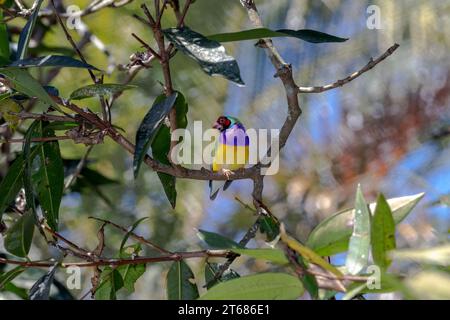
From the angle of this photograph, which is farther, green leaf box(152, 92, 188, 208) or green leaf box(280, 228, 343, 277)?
green leaf box(152, 92, 188, 208)

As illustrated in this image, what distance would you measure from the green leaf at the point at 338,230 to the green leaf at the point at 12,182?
584 millimetres

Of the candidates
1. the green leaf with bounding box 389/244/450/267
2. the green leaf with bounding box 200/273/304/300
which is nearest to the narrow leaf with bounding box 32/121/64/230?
the green leaf with bounding box 200/273/304/300

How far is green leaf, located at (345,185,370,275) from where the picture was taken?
3.14 ft

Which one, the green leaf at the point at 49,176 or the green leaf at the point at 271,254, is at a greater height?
the green leaf at the point at 49,176

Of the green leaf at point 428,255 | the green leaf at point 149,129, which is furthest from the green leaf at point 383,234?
the green leaf at point 149,129

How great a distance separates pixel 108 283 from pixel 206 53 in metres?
0.45

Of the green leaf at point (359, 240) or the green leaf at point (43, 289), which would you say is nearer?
the green leaf at point (359, 240)

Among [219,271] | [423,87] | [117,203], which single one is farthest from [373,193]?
[219,271]

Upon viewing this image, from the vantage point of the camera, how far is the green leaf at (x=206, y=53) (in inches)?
42.8

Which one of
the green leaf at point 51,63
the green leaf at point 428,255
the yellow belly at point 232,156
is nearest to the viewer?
the green leaf at point 428,255

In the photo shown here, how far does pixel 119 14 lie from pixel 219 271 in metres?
3.53

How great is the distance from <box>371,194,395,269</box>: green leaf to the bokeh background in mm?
4052

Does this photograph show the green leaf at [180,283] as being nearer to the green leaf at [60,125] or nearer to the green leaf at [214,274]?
the green leaf at [214,274]

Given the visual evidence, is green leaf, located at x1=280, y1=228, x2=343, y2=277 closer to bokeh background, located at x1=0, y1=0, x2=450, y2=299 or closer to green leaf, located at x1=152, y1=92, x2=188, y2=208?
green leaf, located at x1=152, y1=92, x2=188, y2=208
